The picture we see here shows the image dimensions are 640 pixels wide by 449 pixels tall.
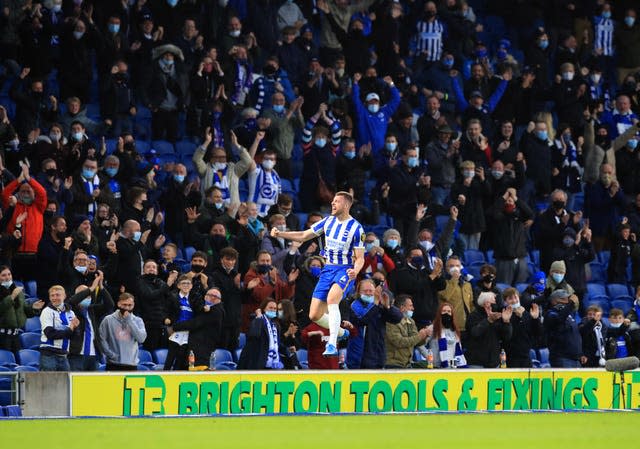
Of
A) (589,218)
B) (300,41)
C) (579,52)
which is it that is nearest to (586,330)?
(589,218)

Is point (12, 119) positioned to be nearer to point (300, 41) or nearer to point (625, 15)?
point (300, 41)

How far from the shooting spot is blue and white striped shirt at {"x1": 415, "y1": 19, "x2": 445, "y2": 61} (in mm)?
26984

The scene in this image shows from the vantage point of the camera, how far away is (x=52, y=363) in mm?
17484

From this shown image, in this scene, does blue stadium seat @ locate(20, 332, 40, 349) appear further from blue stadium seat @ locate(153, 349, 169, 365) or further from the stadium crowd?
blue stadium seat @ locate(153, 349, 169, 365)

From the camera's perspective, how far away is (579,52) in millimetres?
28938

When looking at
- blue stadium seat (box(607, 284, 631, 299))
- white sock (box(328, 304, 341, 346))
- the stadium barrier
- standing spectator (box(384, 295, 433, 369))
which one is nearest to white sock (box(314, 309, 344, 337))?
the stadium barrier

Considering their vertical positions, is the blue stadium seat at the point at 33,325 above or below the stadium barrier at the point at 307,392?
above

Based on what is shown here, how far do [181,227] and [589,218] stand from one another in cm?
787

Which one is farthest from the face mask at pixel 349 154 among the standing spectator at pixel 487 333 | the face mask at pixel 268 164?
the standing spectator at pixel 487 333

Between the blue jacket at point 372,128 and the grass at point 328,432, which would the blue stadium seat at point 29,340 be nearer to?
the grass at point 328,432

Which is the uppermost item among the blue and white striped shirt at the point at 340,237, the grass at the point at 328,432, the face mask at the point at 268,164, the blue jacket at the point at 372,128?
the blue jacket at the point at 372,128

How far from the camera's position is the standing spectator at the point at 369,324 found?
60.6ft

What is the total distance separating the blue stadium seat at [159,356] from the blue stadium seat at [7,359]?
192cm

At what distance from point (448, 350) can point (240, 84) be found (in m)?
6.56
